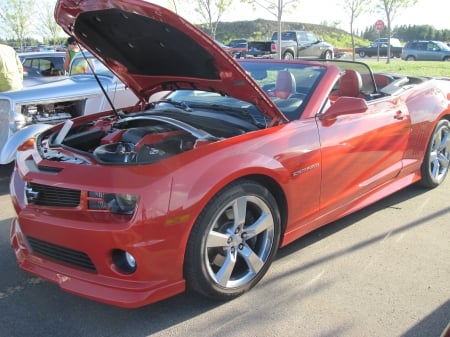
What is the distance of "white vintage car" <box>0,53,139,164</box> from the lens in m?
5.73

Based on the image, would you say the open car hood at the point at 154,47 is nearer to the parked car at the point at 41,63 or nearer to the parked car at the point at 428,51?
the parked car at the point at 41,63

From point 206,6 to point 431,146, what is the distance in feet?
71.6

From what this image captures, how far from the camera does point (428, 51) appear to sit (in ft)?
109

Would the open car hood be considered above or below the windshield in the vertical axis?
above

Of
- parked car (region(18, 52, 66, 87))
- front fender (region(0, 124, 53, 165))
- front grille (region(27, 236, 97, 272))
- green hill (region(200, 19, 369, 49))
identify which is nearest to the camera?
front grille (region(27, 236, 97, 272))

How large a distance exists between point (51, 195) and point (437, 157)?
4.03 metres

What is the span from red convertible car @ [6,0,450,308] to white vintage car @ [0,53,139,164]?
211 centimetres

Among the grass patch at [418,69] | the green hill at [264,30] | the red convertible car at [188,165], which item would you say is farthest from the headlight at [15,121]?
the green hill at [264,30]

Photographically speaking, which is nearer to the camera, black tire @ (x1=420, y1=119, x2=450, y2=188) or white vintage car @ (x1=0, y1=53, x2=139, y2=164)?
black tire @ (x1=420, y1=119, x2=450, y2=188)

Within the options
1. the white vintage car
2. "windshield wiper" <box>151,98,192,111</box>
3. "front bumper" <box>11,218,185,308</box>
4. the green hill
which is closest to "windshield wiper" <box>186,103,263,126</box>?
"windshield wiper" <box>151,98,192,111</box>

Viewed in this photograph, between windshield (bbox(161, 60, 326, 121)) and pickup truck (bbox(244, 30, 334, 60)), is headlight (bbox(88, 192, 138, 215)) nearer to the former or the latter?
windshield (bbox(161, 60, 326, 121))

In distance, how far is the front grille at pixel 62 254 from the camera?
2568 mm

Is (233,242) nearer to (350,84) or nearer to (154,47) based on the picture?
(154,47)

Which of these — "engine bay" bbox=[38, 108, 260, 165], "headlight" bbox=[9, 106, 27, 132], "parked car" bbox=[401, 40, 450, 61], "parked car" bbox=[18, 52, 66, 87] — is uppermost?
"parked car" bbox=[401, 40, 450, 61]
